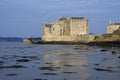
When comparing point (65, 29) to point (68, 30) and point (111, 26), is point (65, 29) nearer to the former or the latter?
point (68, 30)

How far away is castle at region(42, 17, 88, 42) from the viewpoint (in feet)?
378

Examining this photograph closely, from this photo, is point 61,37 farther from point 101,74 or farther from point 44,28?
point 101,74

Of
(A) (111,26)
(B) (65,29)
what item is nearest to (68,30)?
(B) (65,29)

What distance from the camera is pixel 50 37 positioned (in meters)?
122

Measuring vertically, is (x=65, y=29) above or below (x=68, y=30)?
above

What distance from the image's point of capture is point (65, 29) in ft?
390

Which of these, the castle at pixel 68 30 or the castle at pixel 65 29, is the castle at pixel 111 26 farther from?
the castle at pixel 65 29

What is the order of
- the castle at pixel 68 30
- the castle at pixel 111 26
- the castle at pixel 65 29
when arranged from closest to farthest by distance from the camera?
the castle at pixel 68 30, the castle at pixel 65 29, the castle at pixel 111 26

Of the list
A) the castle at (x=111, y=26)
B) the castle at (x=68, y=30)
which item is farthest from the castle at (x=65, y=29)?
the castle at (x=111, y=26)

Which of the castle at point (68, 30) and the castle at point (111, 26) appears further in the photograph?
the castle at point (111, 26)

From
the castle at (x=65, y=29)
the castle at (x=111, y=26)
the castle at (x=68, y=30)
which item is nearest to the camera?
the castle at (x=68, y=30)

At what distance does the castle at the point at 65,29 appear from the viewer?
115125mm

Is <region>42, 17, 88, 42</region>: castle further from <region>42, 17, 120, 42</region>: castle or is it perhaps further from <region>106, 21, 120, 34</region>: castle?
<region>106, 21, 120, 34</region>: castle

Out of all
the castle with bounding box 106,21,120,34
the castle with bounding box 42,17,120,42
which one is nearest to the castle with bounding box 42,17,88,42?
the castle with bounding box 42,17,120,42
